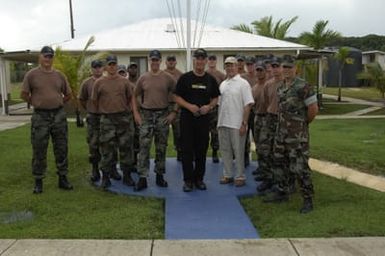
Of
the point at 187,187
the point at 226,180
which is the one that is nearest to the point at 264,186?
the point at 226,180

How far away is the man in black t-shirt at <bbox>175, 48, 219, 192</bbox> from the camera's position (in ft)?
21.9

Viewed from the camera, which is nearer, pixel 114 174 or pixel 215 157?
pixel 114 174

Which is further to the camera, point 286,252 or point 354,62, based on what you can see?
point 354,62

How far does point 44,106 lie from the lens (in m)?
6.73

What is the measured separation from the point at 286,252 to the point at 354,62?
1594 inches

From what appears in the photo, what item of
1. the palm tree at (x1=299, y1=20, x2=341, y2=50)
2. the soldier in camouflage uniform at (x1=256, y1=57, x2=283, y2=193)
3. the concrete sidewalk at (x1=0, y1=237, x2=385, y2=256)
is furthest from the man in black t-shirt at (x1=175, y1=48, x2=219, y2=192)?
the palm tree at (x1=299, y1=20, x2=341, y2=50)

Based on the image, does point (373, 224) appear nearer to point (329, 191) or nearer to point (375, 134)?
point (329, 191)

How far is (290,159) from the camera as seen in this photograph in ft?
19.5

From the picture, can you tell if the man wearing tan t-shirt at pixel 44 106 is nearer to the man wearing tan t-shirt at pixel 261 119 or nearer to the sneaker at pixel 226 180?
the sneaker at pixel 226 180

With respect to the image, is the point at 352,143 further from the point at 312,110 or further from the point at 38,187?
the point at 38,187

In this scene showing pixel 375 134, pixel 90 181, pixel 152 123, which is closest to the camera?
pixel 152 123

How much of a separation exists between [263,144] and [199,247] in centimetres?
268

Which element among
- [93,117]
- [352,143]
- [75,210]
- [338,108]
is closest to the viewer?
[75,210]

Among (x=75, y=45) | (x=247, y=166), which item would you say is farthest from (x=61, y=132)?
(x=75, y=45)
